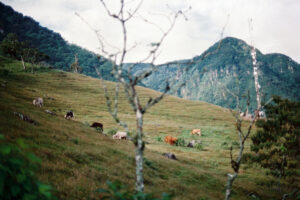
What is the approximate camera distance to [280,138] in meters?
15.0

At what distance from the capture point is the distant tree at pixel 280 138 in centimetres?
1442

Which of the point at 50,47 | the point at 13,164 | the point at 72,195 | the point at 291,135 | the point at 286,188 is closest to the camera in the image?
the point at 13,164

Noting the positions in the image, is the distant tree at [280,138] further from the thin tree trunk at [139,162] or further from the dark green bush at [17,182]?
the dark green bush at [17,182]

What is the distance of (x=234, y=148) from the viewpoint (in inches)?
1305

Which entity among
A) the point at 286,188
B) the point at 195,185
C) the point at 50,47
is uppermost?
the point at 50,47

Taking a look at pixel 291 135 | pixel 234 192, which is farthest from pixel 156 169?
pixel 291 135

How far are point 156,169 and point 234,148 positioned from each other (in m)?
22.1

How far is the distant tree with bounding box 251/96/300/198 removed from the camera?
14419mm

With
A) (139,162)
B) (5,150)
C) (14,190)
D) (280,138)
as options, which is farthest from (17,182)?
(280,138)

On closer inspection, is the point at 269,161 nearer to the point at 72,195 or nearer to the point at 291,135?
the point at 291,135

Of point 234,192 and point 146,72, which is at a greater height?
point 146,72

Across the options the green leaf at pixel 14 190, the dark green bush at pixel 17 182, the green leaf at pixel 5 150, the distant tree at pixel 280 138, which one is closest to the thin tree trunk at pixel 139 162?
the dark green bush at pixel 17 182

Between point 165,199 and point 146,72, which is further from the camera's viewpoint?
point 146,72

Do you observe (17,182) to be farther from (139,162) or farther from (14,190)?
(139,162)
